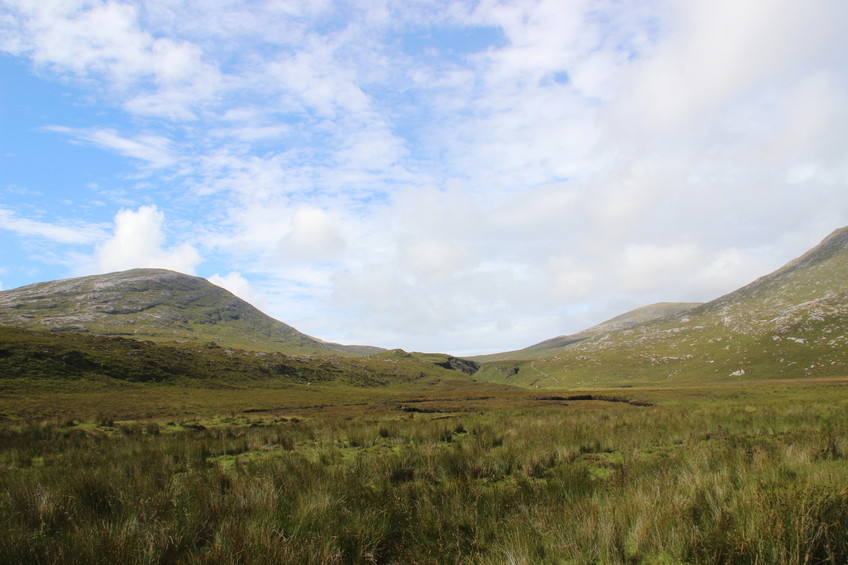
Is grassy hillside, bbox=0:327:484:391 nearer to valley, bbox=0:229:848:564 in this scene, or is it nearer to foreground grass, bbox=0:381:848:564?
valley, bbox=0:229:848:564

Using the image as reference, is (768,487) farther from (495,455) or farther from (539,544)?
(495,455)

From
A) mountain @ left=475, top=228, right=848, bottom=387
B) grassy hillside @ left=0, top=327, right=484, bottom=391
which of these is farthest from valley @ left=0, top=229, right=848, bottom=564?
mountain @ left=475, top=228, right=848, bottom=387

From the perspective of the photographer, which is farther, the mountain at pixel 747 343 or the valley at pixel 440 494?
the mountain at pixel 747 343

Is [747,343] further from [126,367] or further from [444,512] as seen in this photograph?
[126,367]

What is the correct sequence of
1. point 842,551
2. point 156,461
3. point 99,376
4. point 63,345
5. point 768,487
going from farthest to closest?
Answer: point 63,345 → point 99,376 → point 156,461 → point 768,487 → point 842,551

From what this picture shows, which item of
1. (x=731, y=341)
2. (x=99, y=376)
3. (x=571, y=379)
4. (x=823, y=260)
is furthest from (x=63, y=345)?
(x=823, y=260)

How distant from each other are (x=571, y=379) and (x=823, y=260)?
152 metres

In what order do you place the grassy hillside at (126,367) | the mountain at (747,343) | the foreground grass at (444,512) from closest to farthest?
the foreground grass at (444,512) → the grassy hillside at (126,367) → the mountain at (747,343)

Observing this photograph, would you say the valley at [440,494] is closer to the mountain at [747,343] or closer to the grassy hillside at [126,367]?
the grassy hillside at [126,367]

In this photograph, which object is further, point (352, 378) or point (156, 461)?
point (352, 378)

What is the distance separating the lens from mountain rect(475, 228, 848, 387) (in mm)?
90500

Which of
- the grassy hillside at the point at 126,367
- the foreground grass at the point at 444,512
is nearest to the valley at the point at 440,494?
the foreground grass at the point at 444,512

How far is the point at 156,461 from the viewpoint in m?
8.04

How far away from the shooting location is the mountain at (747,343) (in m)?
90.5
